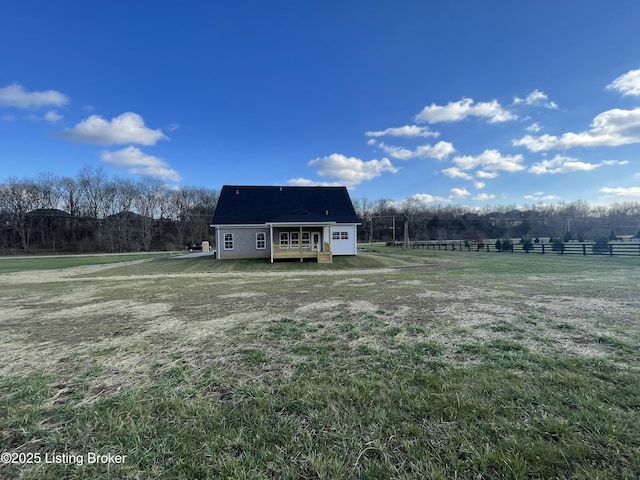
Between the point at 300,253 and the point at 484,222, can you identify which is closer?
the point at 300,253

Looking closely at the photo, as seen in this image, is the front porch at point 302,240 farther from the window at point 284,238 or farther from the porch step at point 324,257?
the porch step at point 324,257

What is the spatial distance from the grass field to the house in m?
15.1

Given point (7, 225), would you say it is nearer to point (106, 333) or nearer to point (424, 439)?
point (106, 333)

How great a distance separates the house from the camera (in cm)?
2144

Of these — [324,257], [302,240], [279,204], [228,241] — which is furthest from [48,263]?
[324,257]

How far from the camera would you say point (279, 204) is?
81.0 ft

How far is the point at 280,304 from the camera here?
742 cm

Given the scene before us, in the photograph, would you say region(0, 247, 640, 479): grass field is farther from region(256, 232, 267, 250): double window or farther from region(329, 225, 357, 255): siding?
region(329, 225, 357, 255): siding

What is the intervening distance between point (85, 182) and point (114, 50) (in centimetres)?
4019

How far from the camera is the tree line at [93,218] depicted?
42.4 m

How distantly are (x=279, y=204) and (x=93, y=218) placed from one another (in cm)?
4066

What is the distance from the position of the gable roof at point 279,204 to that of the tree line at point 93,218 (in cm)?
2745

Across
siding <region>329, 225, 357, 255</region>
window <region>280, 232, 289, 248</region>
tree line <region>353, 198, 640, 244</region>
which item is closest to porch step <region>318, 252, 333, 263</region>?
siding <region>329, 225, 357, 255</region>

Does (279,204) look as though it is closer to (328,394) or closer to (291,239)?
(291,239)
